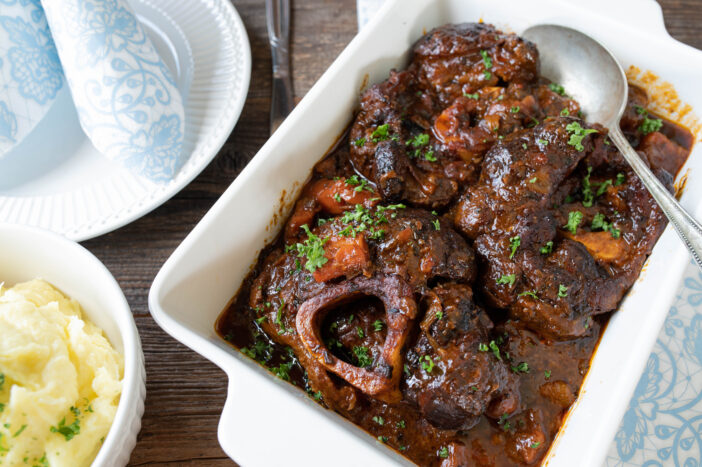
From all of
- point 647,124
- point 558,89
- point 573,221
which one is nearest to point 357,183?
point 573,221

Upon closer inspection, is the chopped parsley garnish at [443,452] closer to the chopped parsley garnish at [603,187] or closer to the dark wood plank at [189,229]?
the dark wood plank at [189,229]

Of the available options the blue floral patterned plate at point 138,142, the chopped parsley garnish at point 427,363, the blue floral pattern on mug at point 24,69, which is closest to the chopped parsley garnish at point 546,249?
the chopped parsley garnish at point 427,363

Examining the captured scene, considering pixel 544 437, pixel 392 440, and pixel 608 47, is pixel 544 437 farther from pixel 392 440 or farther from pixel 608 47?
pixel 608 47

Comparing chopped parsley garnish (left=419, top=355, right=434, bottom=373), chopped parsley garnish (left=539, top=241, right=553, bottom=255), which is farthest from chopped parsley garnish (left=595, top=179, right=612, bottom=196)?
chopped parsley garnish (left=419, top=355, right=434, bottom=373)

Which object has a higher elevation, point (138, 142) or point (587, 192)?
point (138, 142)

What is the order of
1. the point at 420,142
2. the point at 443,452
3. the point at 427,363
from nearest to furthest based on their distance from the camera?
the point at 427,363 < the point at 443,452 < the point at 420,142

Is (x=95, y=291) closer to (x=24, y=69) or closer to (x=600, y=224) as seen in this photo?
(x=24, y=69)
